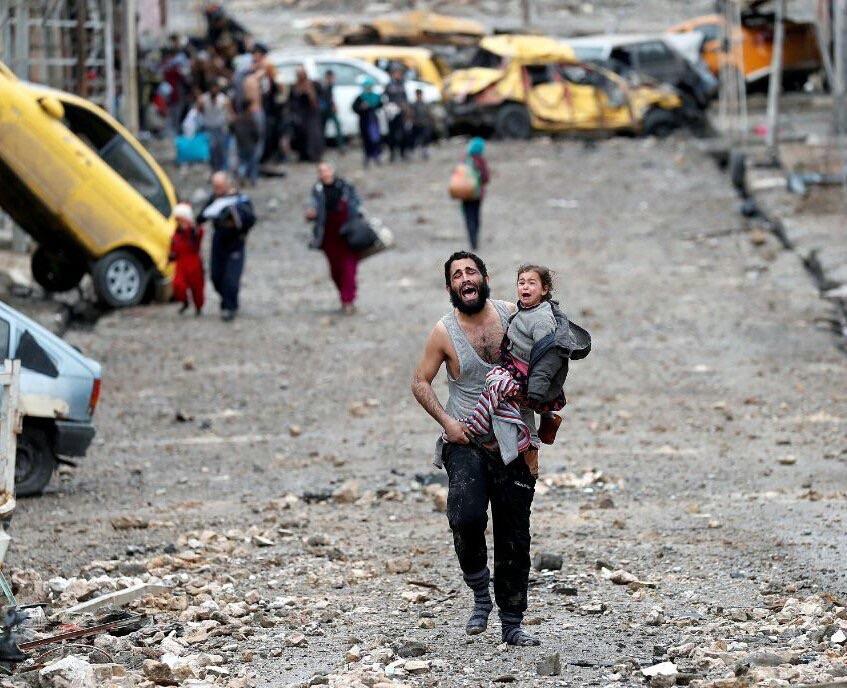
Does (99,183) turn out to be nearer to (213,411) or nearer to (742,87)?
(213,411)

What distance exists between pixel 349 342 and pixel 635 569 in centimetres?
798

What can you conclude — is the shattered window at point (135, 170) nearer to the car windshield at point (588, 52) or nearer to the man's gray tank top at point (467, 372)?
the man's gray tank top at point (467, 372)

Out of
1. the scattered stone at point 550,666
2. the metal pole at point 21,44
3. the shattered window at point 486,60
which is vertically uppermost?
the metal pole at point 21,44

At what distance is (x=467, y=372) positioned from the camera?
7.13 metres

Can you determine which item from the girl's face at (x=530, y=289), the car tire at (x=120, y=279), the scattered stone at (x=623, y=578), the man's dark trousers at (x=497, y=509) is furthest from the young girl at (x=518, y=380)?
the car tire at (x=120, y=279)

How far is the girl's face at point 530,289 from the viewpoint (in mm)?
6980

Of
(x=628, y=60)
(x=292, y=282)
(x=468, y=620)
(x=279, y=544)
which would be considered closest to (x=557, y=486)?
(x=279, y=544)

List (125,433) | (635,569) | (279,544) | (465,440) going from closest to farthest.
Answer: (465,440) < (635,569) < (279,544) < (125,433)

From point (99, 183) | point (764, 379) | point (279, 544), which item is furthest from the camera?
point (99, 183)

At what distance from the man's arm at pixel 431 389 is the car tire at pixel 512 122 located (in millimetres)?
23966

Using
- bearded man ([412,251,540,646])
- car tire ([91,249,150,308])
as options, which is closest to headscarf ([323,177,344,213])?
car tire ([91,249,150,308])

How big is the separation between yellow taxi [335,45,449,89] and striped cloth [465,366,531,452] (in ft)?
82.3

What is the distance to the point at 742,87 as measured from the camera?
1095 inches

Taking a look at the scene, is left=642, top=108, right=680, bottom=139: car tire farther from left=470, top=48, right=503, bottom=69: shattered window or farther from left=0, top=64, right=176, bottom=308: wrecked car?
left=0, top=64, right=176, bottom=308: wrecked car
